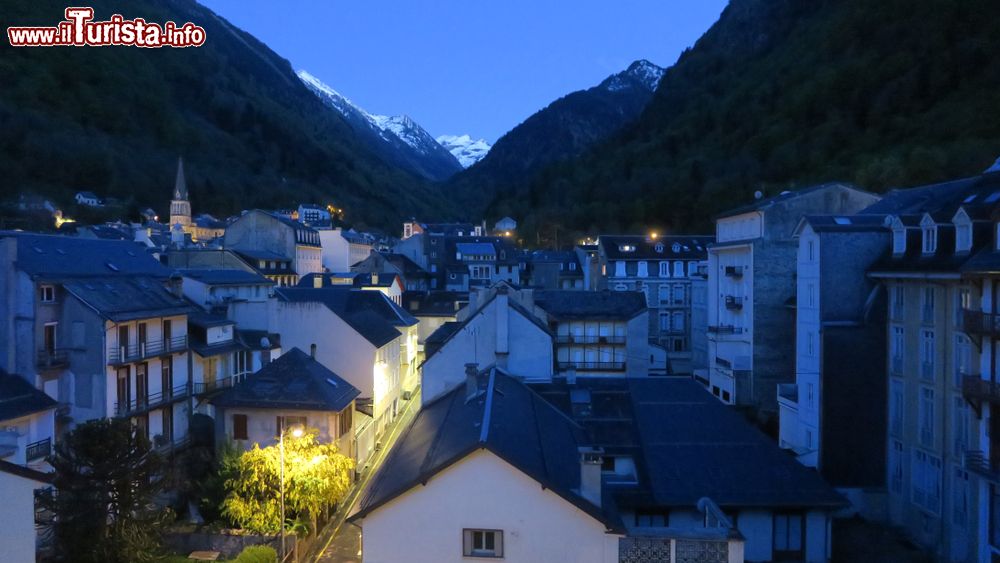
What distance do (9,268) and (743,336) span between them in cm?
3978

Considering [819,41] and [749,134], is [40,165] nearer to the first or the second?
[749,134]

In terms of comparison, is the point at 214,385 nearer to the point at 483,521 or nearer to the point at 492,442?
the point at 483,521

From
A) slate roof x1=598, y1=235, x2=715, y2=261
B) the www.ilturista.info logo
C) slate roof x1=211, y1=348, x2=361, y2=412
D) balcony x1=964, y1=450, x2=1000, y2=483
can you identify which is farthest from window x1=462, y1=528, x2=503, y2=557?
slate roof x1=598, y1=235, x2=715, y2=261

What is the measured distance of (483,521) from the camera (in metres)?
17.7

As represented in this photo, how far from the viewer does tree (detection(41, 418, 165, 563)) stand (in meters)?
21.4

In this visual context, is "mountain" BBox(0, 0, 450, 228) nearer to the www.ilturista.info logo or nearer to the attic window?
the www.ilturista.info logo

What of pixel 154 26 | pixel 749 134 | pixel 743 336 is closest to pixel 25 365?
pixel 154 26

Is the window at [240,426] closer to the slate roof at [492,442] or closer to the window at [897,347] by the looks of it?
the slate roof at [492,442]

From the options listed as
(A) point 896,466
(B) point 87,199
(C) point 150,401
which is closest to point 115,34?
(C) point 150,401

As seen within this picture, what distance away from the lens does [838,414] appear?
29938mm

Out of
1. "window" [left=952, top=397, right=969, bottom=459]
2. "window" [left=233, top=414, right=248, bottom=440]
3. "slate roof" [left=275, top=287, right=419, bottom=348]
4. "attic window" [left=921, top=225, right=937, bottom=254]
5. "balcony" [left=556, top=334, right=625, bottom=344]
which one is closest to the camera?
"window" [left=952, top=397, right=969, bottom=459]

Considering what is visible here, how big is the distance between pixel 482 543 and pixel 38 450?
18.4 metres

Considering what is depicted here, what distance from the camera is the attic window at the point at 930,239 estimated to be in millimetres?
25639

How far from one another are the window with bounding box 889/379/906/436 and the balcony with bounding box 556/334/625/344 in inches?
902
